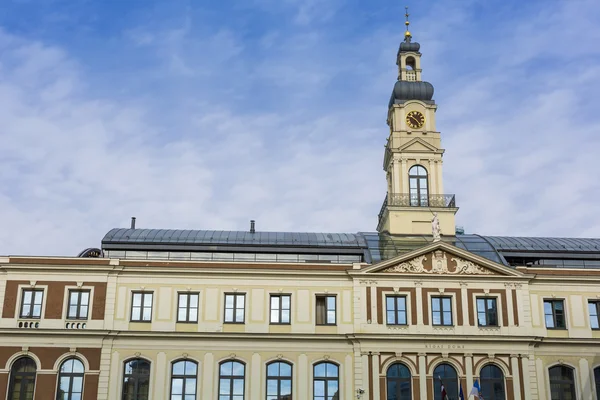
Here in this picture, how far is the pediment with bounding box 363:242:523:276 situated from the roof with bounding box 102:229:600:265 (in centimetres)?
194

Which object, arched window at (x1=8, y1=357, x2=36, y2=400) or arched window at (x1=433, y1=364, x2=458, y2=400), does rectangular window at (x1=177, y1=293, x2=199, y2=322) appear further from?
arched window at (x1=433, y1=364, x2=458, y2=400)

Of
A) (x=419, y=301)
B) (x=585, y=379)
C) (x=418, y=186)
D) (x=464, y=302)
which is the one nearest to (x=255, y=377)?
(x=419, y=301)

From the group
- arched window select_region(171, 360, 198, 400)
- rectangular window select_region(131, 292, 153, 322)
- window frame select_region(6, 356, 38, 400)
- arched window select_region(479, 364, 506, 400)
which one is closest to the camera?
window frame select_region(6, 356, 38, 400)

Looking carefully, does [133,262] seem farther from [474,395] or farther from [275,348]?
[474,395]

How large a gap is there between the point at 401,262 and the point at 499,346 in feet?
28.6

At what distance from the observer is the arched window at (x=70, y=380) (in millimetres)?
50188

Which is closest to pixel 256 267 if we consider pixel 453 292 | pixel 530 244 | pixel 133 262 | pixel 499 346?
pixel 133 262

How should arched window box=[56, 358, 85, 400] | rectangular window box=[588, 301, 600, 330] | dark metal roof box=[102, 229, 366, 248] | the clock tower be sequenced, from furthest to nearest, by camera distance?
the clock tower < dark metal roof box=[102, 229, 366, 248] < rectangular window box=[588, 301, 600, 330] < arched window box=[56, 358, 85, 400]

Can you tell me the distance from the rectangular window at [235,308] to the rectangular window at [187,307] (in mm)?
2142

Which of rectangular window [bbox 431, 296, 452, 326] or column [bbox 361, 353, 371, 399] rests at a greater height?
rectangular window [bbox 431, 296, 452, 326]

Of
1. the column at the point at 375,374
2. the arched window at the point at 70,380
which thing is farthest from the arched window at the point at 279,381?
the arched window at the point at 70,380

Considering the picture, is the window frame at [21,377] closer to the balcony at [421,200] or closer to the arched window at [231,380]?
the arched window at [231,380]

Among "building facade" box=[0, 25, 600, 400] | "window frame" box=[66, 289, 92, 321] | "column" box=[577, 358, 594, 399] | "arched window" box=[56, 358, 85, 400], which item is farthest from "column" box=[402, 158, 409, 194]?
"arched window" box=[56, 358, 85, 400]

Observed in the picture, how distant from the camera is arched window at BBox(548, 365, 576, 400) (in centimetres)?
5222
